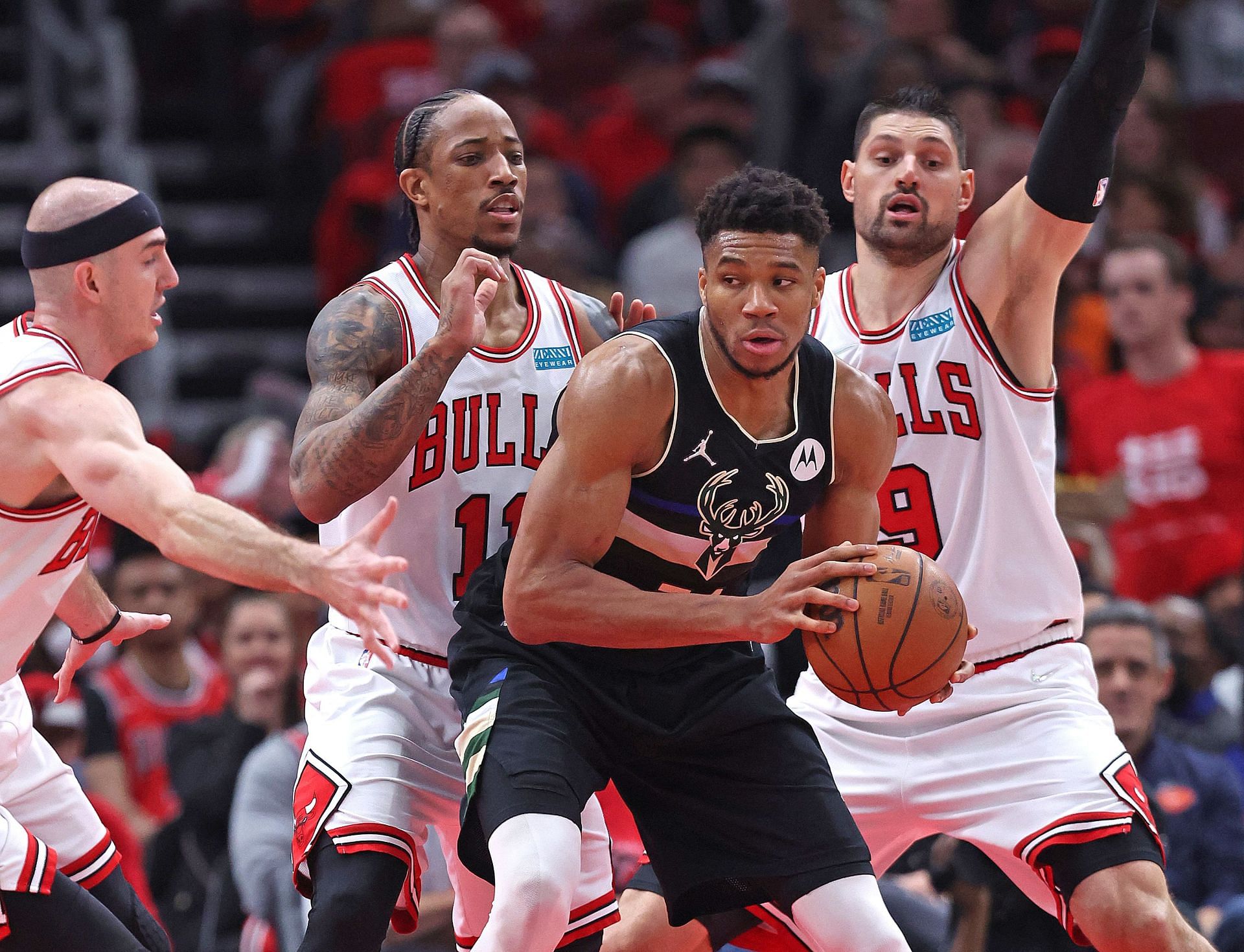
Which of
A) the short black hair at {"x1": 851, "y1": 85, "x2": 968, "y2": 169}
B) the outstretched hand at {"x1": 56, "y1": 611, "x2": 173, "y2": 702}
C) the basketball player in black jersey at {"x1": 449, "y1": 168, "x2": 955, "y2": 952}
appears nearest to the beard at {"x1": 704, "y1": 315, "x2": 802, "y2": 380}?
the basketball player in black jersey at {"x1": 449, "y1": 168, "x2": 955, "y2": 952}

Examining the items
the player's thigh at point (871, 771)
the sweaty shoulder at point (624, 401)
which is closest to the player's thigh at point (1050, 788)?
the player's thigh at point (871, 771)

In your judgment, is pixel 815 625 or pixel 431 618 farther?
pixel 431 618

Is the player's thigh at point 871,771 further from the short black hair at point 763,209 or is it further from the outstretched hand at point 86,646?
the outstretched hand at point 86,646

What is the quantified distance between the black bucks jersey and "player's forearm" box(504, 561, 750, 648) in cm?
25

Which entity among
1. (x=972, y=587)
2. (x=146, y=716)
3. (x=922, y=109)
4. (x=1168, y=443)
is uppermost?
(x=922, y=109)

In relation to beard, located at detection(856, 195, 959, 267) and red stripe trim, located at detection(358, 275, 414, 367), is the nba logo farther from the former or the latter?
red stripe trim, located at detection(358, 275, 414, 367)

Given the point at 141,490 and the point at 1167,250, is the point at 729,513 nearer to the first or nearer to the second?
the point at 141,490

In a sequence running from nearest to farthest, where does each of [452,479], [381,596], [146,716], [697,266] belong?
1. [381,596]
2. [452,479]
3. [146,716]
4. [697,266]

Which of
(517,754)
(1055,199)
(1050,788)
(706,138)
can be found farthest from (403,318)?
(706,138)

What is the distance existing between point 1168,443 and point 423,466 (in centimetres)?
560

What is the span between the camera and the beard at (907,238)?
19.0 ft

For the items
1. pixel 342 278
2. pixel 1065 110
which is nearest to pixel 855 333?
pixel 1065 110

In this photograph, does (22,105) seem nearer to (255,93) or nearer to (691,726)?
(255,93)

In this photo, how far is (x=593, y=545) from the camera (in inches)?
187
